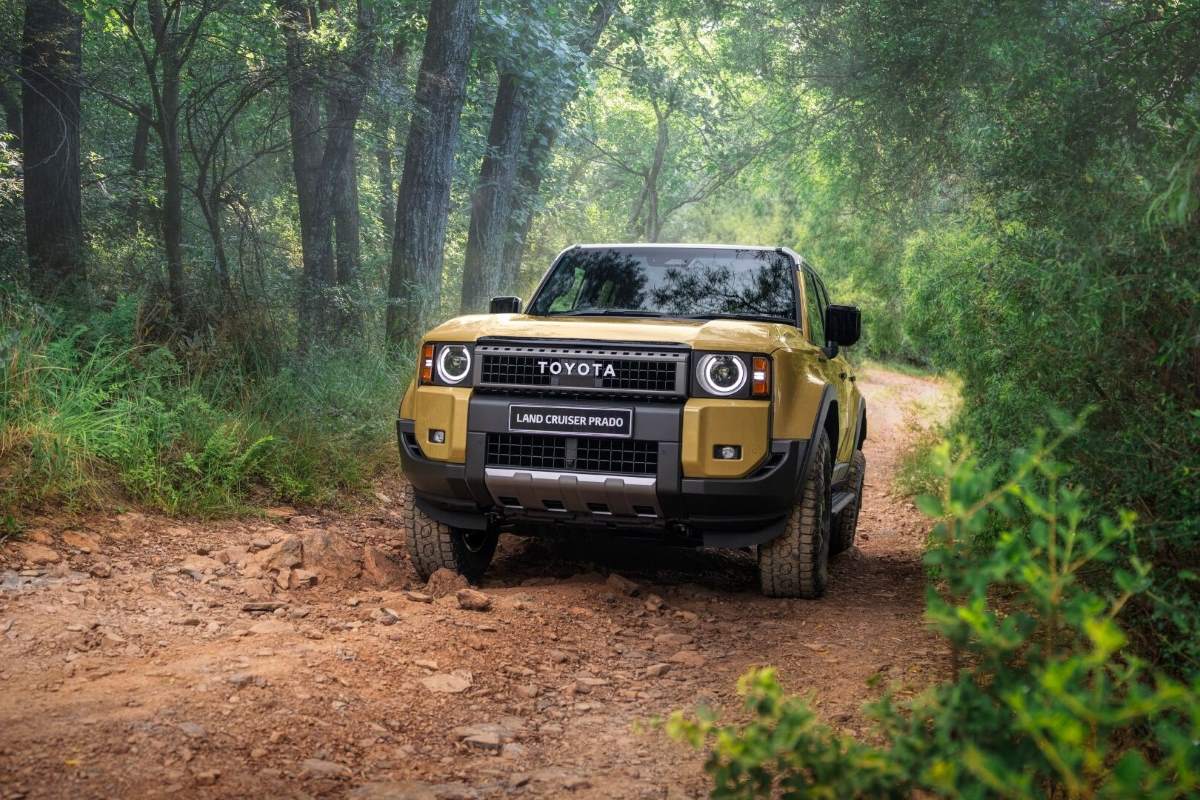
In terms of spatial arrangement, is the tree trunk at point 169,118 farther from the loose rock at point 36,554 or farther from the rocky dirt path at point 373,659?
the loose rock at point 36,554

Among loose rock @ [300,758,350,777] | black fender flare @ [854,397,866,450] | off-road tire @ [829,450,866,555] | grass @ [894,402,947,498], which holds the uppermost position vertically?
black fender flare @ [854,397,866,450]

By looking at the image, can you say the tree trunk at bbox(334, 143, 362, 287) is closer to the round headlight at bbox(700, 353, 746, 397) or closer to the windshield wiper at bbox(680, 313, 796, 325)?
the windshield wiper at bbox(680, 313, 796, 325)

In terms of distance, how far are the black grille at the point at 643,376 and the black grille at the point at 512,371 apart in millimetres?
365

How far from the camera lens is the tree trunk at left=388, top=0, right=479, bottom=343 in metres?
13.8

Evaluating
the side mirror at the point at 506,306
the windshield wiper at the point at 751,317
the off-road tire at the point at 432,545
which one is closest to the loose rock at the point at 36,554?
the off-road tire at the point at 432,545

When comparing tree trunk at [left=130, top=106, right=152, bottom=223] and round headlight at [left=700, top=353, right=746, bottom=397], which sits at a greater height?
tree trunk at [left=130, top=106, right=152, bottom=223]

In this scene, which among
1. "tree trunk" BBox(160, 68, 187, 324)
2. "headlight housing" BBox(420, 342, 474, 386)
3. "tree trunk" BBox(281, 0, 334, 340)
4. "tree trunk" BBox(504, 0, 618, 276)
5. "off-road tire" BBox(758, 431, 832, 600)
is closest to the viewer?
"headlight housing" BBox(420, 342, 474, 386)

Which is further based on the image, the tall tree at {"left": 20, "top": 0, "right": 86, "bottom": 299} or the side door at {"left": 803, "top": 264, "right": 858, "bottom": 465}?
the tall tree at {"left": 20, "top": 0, "right": 86, "bottom": 299}

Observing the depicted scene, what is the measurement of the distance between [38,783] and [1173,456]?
418 centimetres

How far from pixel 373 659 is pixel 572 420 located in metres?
1.56

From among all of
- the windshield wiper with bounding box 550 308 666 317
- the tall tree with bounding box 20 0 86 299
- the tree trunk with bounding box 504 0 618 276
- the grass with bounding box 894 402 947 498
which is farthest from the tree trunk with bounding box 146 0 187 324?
the tree trunk with bounding box 504 0 618 276

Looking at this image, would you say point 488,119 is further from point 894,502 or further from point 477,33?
point 894,502

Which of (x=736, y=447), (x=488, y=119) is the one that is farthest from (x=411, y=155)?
(x=736, y=447)

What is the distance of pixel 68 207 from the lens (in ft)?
34.5
